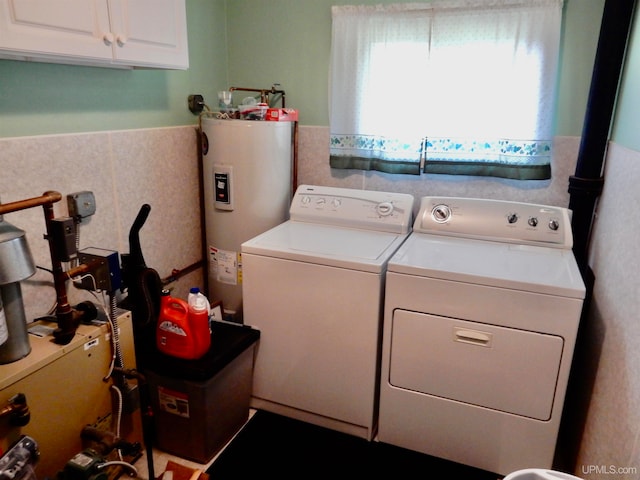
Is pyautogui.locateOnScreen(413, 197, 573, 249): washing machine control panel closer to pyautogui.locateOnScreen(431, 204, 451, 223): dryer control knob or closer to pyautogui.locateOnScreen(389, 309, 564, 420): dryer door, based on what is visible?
pyautogui.locateOnScreen(431, 204, 451, 223): dryer control knob

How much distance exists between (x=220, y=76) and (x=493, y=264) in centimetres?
190

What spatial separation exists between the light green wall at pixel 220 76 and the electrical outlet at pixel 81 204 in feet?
0.85

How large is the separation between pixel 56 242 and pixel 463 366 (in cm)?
154

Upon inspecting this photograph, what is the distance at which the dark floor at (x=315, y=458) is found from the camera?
1.93 m

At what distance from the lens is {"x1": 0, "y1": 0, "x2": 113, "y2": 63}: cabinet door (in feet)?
4.30

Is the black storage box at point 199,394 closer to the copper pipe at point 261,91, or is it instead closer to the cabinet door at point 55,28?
the cabinet door at point 55,28

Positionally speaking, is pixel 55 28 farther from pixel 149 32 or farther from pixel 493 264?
pixel 493 264

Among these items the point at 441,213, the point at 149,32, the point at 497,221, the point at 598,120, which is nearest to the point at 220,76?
the point at 149,32

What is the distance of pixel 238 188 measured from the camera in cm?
241

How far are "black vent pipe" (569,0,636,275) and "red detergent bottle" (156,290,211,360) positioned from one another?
1.76 m

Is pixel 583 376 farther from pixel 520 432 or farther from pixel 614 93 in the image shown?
pixel 614 93

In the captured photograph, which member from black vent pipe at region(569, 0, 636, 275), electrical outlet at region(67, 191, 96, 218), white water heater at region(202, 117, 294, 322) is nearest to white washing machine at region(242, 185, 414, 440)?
white water heater at region(202, 117, 294, 322)

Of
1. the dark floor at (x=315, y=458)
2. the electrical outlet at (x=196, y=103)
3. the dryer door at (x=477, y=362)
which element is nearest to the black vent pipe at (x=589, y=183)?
the dryer door at (x=477, y=362)

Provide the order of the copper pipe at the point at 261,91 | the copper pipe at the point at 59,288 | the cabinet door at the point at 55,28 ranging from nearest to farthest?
the cabinet door at the point at 55,28 → the copper pipe at the point at 59,288 → the copper pipe at the point at 261,91
